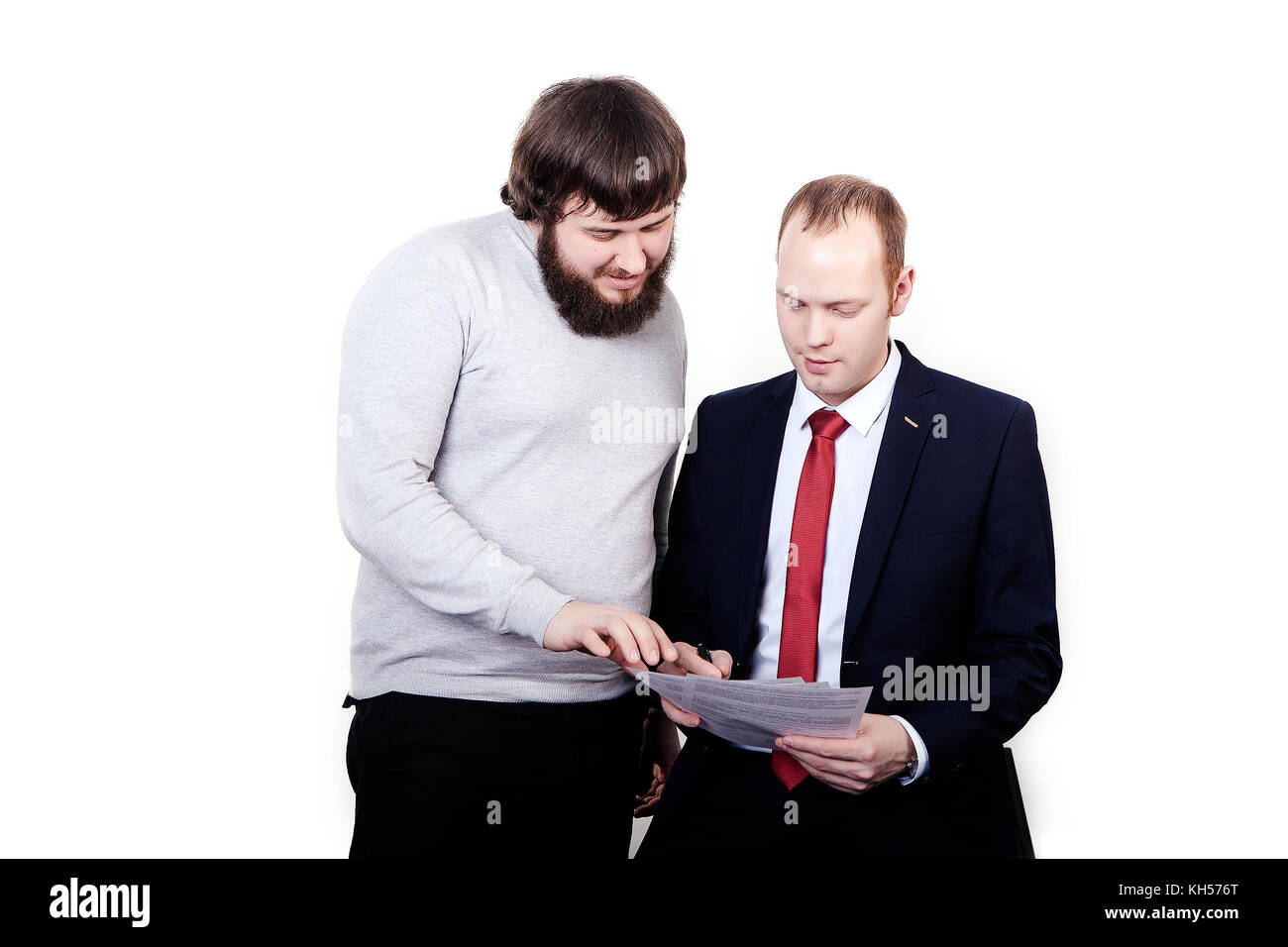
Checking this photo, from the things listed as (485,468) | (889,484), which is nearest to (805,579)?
(889,484)

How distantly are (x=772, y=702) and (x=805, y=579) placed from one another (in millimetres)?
407

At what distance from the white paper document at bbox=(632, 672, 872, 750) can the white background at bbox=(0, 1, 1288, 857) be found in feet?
5.47

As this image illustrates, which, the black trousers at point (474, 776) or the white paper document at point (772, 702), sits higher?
the white paper document at point (772, 702)

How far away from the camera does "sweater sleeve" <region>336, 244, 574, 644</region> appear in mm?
2391

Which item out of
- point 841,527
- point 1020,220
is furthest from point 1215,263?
point 841,527

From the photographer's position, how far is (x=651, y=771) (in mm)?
3162

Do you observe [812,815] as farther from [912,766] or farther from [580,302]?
[580,302]

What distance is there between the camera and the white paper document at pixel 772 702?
7.29 ft

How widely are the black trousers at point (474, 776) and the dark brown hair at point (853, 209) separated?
45.4 inches

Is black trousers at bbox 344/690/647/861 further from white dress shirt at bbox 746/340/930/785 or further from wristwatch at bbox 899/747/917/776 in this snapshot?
wristwatch at bbox 899/747/917/776

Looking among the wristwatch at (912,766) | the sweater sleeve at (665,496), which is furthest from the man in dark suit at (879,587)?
the sweater sleeve at (665,496)

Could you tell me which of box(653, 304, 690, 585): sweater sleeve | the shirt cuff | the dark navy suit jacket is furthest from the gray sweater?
the shirt cuff

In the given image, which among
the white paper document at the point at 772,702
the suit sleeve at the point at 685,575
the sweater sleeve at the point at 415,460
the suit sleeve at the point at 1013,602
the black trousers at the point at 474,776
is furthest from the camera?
the suit sleeve at the point at 685,575

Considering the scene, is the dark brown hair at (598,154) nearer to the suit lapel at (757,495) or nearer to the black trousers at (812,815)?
the suit lapel at (757,495)
